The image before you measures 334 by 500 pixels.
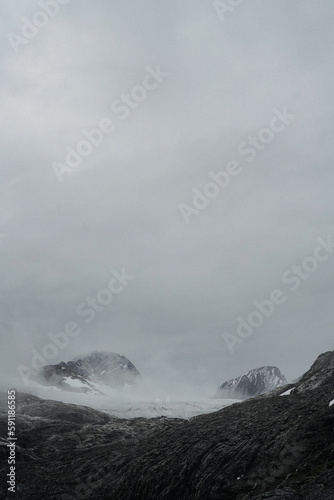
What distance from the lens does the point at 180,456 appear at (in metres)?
63.8

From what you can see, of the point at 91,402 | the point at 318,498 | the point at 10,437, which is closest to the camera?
the point at 318,498

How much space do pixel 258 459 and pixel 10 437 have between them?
56535 millimetres

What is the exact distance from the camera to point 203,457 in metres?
61.1

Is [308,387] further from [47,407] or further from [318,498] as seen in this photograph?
[47,407]

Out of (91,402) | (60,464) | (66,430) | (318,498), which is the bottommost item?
(318,498)

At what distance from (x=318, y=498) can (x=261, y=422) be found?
2706 centimetres

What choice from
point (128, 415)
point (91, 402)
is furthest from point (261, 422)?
point (91, 402)

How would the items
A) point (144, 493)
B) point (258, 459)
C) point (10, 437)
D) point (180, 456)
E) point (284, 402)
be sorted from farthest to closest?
1. point (10, 437)
2. point (284, 402)
3. point (180, 456)
4. point (144, 493)
5. point (258, 459)

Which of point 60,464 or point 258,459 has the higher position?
point 60,464

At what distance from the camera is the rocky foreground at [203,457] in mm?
49344

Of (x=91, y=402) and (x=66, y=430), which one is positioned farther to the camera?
(x=91, y=402)

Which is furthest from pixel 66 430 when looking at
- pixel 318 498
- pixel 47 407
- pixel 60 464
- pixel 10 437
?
pixel 318 498

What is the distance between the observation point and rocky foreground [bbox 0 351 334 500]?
162 ft

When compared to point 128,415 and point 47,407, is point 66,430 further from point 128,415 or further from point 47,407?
point 128,415
